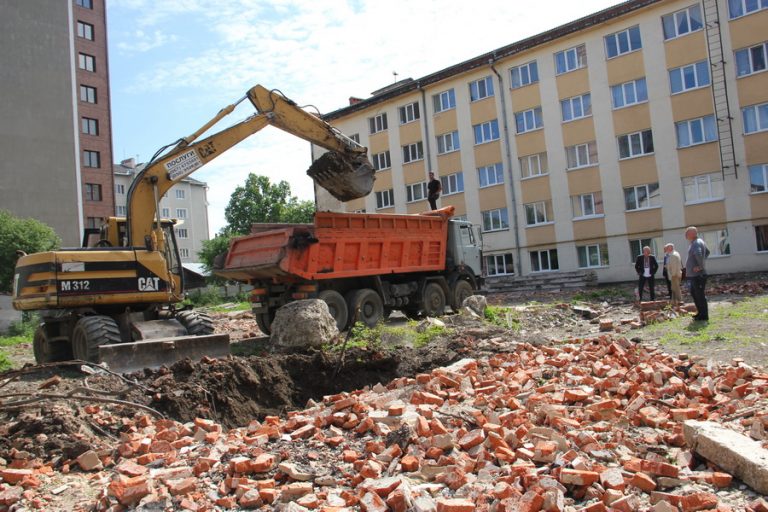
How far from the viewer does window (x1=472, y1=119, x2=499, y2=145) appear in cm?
3033

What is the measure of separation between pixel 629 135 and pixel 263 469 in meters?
25.6

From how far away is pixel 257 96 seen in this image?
431 inches

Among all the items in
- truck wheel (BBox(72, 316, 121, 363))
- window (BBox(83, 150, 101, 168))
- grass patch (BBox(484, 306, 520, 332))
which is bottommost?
grass patch (BBox(484, 306, 520, 332))

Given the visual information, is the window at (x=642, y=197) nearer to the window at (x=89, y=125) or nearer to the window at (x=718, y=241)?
the window at (x=718, y=241)

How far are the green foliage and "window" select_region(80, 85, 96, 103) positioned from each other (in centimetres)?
2462

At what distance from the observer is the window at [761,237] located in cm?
2264

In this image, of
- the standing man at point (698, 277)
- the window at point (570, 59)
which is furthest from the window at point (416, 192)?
the standing man at point (698, 277)

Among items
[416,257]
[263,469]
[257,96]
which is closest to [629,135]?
[416,257]

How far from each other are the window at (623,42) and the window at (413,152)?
10.9 m

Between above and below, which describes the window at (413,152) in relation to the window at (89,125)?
below

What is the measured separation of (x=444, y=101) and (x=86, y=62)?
28020 millimetres

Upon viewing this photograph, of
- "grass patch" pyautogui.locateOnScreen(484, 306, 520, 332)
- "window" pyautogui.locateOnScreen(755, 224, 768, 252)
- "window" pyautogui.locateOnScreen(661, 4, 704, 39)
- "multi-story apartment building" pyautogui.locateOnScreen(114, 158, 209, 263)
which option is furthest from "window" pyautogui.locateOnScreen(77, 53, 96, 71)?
"window" pyautogui.locateOnScreen(755, 224, 768, 252)

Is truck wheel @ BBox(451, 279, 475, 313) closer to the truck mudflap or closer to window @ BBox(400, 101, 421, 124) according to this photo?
the truck mudflap

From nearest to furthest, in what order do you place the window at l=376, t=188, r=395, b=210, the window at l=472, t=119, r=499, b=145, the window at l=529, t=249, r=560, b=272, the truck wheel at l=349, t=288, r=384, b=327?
the truck wheel at l=349, t=288, r=384, b=327
the window at l=529, t=249, r=560, b=272
the window at l=472, t=119, r=499, b=145
the window at l=376, t=188, r=395, b=210
